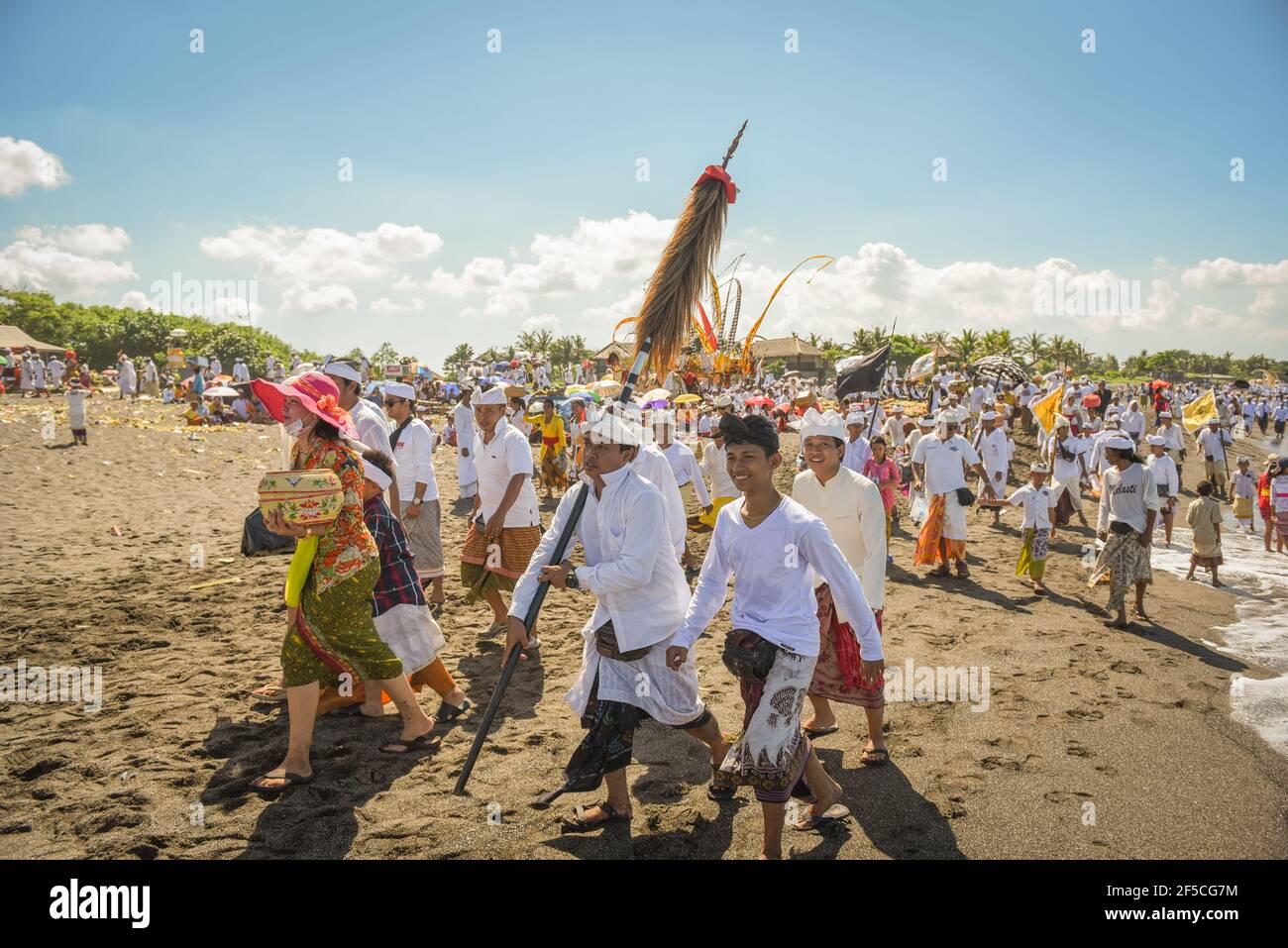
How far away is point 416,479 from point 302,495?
110 inches

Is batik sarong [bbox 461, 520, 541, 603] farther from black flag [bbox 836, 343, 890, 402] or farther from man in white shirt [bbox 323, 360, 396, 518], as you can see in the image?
black flag [bbox 836, 343, 890, 402]

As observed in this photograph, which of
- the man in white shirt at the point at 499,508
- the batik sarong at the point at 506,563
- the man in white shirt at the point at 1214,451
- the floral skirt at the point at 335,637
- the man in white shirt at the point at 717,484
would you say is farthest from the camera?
the man in white shirt at the point at 1214,451

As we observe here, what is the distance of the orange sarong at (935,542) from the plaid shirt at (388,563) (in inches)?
258

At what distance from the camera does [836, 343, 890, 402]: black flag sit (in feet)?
31.6

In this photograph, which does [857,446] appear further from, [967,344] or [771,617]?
[967,344]

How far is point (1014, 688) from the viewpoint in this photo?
5574 mm

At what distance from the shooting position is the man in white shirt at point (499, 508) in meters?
5.85

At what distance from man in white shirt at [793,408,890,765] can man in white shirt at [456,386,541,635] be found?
2383 millimetres

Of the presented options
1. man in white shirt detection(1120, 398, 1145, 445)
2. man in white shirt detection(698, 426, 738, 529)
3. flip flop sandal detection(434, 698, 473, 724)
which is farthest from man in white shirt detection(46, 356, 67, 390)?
man in white shirt detection(1120, 398, 1145, 445)

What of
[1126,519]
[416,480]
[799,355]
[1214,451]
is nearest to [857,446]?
[1126,519]

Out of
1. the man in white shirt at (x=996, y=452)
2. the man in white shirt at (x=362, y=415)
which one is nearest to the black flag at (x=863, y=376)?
the man in white shirt at (x=996, y=452)

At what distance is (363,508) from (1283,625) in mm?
9016

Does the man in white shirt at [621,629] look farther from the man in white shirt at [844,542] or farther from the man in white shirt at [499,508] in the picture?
the man in white shirt at [499,508]

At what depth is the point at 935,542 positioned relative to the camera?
9086 millimetres
